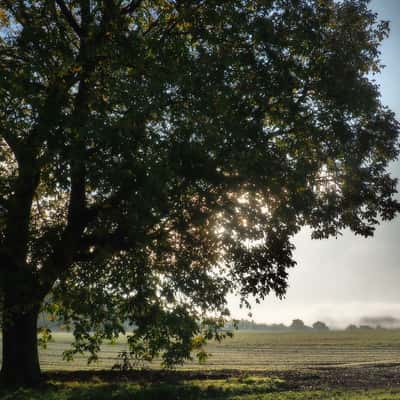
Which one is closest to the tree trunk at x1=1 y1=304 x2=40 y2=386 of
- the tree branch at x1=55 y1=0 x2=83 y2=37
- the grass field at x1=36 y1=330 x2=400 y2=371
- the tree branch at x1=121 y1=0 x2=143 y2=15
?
the grass field at x1=36 y1=330 x2=400 y2=371

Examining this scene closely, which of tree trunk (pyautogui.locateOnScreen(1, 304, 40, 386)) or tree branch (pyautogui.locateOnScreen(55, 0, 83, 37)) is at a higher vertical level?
tree branch (pyautogui.locateOnScreen(55, 0, 83, 37))

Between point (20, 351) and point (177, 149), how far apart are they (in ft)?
33.6

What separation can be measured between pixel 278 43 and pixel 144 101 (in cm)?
544

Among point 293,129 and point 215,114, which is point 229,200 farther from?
point 293,129

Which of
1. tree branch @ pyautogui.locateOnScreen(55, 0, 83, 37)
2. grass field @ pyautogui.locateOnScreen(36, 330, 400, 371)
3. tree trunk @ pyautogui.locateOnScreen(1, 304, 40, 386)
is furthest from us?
grass field @ pyautogui.locateOnScreen(36, 330, 400, 371)

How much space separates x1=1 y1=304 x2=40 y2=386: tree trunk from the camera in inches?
754

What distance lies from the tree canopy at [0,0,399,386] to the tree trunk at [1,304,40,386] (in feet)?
0.34

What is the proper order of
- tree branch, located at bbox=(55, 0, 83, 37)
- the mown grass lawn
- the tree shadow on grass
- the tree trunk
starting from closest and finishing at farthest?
the mown grass lawn → the tree shadow on grass → the tree trunk → tree branch, located at bbox=(55, 0, 83, 37)

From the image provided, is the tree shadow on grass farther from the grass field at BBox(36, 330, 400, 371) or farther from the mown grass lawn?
the grass field at BBox(36, 330, 400, 371)

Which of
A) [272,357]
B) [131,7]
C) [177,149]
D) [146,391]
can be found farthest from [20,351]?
[272,357]

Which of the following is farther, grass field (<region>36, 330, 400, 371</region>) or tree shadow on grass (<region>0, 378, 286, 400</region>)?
grass field (<region>36, 330, 400, 371</region>)

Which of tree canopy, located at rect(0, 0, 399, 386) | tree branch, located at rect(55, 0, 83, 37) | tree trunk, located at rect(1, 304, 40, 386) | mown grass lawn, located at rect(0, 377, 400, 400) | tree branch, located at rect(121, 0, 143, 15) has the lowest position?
mown grass lawn, located at rect(0, 377, 400, 400)

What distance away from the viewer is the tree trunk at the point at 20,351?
62.8 feet

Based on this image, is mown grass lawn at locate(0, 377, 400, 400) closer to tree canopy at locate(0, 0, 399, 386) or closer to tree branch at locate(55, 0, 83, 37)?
tree canopy at locate(0, 0, 399, 386)
